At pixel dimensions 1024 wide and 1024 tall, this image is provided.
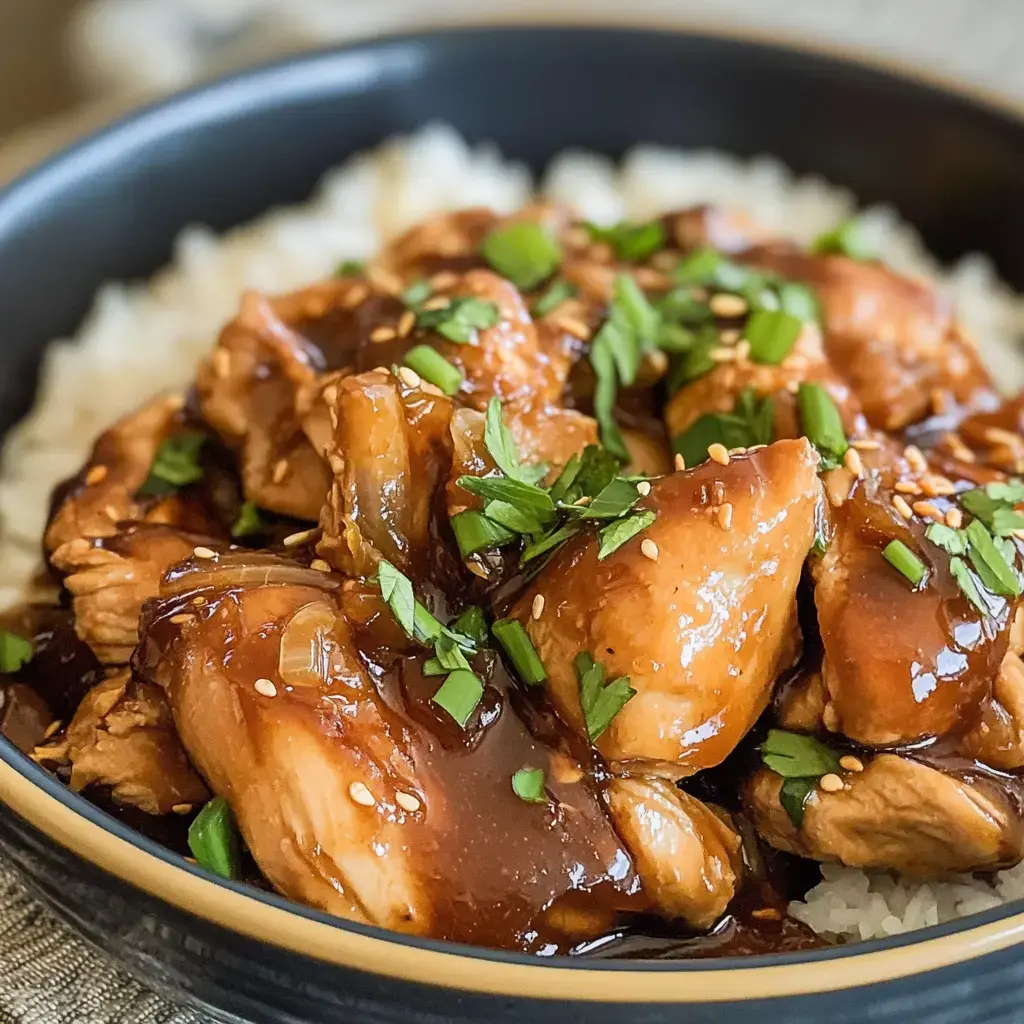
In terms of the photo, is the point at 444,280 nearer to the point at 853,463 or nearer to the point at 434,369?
the point at 434,369

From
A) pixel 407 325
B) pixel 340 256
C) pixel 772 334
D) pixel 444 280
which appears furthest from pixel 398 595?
pixel 340 256

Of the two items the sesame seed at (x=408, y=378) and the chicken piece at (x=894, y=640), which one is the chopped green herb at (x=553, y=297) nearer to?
the sesame seed at (x=408, y=378)

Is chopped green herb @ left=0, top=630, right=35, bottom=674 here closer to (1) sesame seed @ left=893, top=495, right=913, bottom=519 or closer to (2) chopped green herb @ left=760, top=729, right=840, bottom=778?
(2) chopped green herb @ left=760, top=729, right=840, bottom=778

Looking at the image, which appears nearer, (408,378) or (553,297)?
(408,378)

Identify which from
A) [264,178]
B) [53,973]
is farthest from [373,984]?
[264,178]

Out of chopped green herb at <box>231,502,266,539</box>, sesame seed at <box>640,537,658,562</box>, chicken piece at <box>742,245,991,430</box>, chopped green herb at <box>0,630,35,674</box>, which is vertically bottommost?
chicken piece at <box>742,245,991,430</box>

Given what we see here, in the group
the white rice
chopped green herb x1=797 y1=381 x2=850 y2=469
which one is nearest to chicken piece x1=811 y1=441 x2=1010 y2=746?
chopped green herb x1=797 y1=381 x2=850 y2=469
